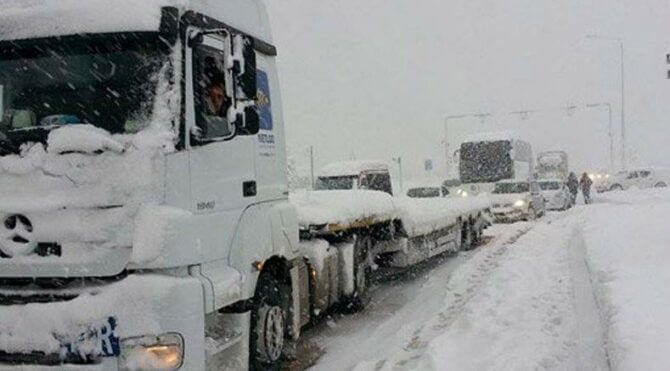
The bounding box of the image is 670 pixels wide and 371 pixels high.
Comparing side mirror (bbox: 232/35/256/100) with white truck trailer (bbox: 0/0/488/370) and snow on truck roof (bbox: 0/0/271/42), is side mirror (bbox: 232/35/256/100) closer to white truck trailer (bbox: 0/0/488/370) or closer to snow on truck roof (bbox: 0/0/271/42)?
white truck trailer (bbox: 0/0/488/370)

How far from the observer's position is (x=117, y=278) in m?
4.12

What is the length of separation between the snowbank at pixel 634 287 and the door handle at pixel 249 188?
292cm

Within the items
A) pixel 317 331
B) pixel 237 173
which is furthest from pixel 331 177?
pixel 237 173

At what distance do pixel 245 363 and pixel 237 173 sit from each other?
1.40 m

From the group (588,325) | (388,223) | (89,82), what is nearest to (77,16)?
(89,82)

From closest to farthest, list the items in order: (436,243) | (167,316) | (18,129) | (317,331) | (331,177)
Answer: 1. (167,316)
2. (18,129)
3. (317,331)
4. (436,243)
5. (331,177)

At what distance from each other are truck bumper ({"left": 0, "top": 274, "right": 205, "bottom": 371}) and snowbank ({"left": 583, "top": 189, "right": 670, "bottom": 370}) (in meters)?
2.96

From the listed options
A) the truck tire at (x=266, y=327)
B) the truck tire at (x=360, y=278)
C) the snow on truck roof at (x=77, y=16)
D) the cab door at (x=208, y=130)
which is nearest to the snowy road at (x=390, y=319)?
the truck tire at (x=360, y=278)

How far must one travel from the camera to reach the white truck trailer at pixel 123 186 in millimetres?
4016

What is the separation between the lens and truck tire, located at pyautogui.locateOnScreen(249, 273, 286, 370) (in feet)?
18.4

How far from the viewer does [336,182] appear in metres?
23.7

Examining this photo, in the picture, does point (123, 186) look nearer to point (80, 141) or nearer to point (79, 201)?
point (79, 201)

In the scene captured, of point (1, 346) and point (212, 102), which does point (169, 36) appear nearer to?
point (212, 102)

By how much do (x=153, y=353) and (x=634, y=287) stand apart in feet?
17.3
